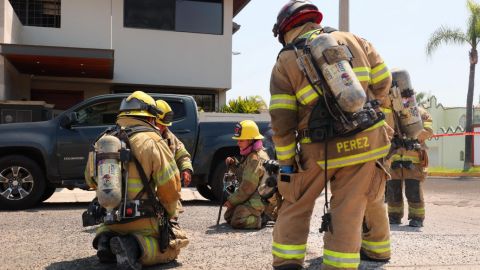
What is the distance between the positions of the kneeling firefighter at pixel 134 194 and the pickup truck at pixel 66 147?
4.15 metres

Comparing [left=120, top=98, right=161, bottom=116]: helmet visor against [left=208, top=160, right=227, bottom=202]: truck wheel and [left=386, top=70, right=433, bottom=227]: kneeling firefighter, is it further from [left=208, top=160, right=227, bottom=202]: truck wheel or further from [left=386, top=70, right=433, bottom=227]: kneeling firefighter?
[left=208, top=160, right=227, bottom=202]: truck wheel

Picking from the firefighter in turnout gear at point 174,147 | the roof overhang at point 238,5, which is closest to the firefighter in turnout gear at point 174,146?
the firefighter in turnout gear at point 174,147

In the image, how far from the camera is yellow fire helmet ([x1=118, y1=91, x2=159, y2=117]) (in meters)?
4.50

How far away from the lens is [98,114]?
8664 millimetres

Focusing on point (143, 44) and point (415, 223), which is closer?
point (415, 223)

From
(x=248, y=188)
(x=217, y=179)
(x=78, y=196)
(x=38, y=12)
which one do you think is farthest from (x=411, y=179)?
(x=38, y=12)

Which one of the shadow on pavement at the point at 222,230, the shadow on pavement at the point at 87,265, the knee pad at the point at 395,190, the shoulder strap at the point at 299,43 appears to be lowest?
the shadow on pavement at the point at 222,230

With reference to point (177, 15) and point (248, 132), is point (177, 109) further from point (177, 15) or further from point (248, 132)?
point (177, 15)

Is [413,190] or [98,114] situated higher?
[98,114]

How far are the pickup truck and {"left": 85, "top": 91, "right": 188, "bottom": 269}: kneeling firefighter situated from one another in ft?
13.6

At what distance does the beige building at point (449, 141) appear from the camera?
93.4 ft

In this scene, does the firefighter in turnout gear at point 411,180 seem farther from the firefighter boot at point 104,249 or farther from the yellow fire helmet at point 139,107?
the firefighter boot at point 104,249

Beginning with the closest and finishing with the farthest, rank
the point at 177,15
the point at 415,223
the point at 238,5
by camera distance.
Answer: the point at 415,223
the point at 177,15
the point at 238,5

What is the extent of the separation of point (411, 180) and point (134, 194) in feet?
12.7
